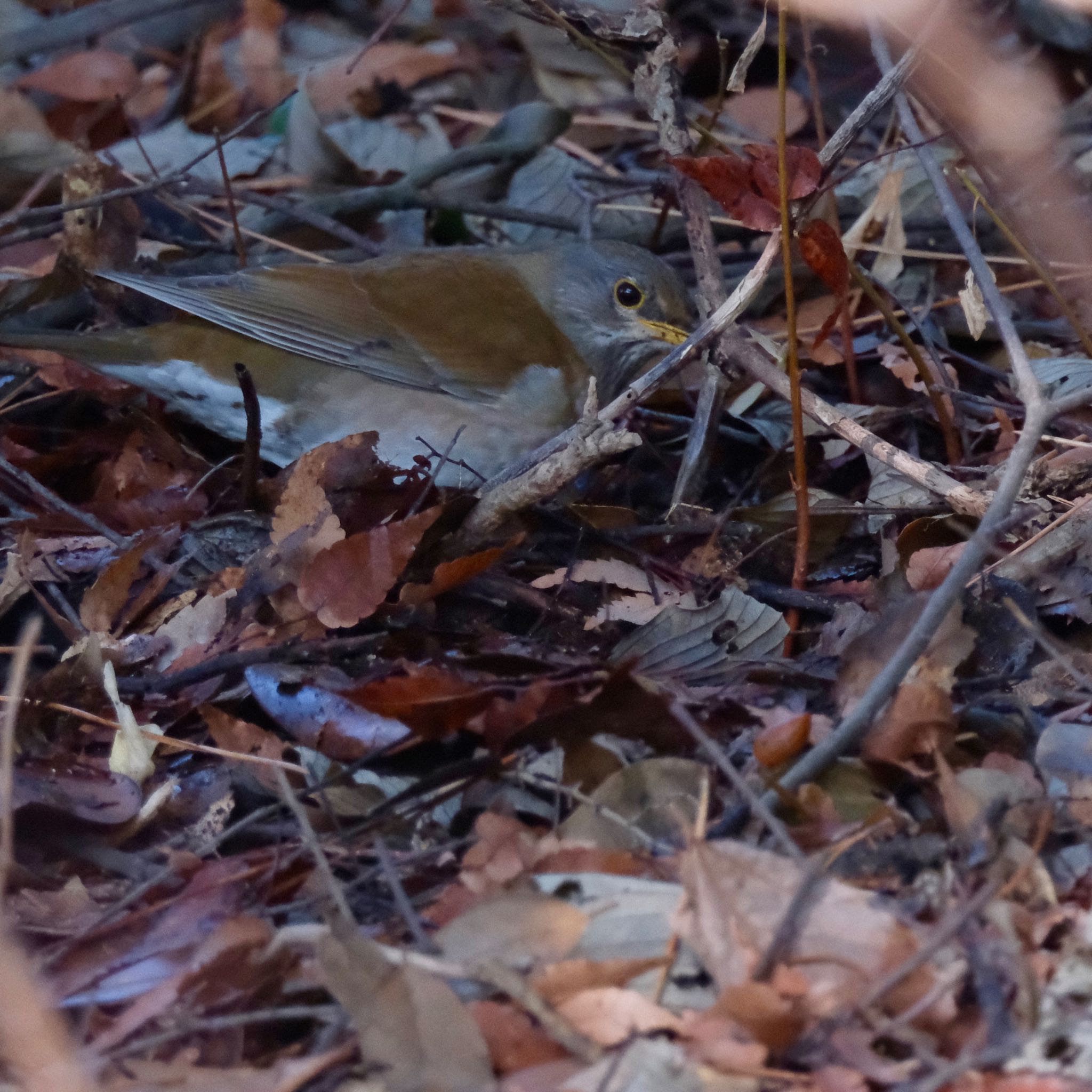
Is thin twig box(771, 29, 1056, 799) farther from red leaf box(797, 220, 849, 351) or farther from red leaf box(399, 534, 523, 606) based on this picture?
A: red leaf box(399, 534, 523, 606)

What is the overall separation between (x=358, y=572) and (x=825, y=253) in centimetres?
126

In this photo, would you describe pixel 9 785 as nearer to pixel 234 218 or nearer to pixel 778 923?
pixel 778 923

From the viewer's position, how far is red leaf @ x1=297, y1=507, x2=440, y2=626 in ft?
8.16

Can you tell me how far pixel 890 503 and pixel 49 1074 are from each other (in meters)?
2.21

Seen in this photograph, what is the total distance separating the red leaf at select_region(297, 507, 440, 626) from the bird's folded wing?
3.33 ft

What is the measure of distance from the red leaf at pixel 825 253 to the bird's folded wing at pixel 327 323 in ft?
3.89

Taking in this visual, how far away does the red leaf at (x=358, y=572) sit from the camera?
8.16 feet

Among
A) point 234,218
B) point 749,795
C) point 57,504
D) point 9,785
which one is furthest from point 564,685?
point 234,218

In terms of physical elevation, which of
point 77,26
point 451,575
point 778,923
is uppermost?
point 778,923

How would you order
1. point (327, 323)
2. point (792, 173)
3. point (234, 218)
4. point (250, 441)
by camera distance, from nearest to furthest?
point (792, 173) → point (250, 441) → point (327, 323) → point (234, 218)

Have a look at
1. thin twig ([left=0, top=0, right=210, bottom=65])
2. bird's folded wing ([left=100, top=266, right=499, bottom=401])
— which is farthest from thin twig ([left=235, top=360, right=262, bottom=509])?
thin twig ([left=0, top=0, right=210, bottom=65])

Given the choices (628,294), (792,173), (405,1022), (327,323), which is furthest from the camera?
(628,294)

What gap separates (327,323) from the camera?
3.46m

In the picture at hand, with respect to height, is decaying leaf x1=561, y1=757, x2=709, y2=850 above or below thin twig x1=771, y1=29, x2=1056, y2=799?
below
